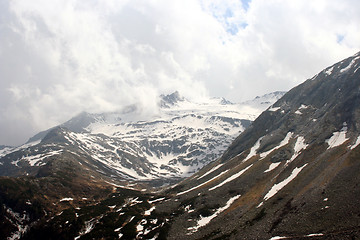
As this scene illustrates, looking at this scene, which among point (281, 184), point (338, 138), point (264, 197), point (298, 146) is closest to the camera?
point (264, 197)

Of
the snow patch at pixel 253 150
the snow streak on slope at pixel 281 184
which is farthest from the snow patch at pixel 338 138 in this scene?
the snow patch at pixel 253 150

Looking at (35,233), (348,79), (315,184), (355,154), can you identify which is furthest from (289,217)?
(348,79)

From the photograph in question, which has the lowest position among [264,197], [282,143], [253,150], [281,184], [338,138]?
[281,184]

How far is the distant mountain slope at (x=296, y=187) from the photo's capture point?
198 ft

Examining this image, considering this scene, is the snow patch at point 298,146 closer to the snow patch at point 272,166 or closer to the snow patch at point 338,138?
the snow patch at point 272,166

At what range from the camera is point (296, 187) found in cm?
8419

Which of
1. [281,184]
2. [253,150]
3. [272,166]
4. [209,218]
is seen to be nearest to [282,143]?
[253,150]

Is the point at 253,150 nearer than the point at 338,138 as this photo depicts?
No

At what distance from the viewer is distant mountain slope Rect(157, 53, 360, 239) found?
6047 centimetres

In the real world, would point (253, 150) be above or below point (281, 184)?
above

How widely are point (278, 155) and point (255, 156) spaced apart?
24.5 metres

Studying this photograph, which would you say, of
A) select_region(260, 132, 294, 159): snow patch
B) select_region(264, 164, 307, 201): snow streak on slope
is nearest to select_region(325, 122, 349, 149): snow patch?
select_region(264, 164, 307, 201): snow streak on slope

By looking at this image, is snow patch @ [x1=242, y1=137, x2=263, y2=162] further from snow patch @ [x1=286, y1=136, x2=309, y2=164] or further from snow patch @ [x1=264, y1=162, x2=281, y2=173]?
snow patch @ [x1=264, y1=162, x2=281, y2=173]

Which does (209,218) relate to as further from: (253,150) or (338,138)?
(253,150)
